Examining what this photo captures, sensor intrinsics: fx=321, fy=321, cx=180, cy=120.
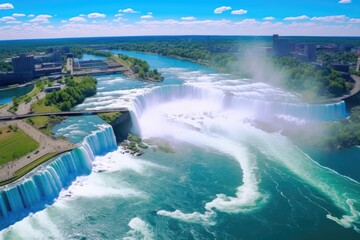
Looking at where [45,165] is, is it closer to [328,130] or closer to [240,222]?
[240,222]

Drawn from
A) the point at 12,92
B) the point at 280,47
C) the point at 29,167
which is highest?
the point at 280,47

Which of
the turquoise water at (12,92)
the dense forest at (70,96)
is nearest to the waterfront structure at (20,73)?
the turquoise water at (12,92)

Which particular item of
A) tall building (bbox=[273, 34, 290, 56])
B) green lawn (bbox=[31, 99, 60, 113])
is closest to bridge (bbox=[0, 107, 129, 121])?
green lawn (bbox=[31, 99, 60, 113])

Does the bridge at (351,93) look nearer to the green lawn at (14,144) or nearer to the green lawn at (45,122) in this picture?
the green lawn at (45,122)

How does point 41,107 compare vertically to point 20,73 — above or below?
below

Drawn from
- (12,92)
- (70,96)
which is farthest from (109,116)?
(12,92)

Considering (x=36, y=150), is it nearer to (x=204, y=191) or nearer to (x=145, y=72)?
(x=204, y=191)

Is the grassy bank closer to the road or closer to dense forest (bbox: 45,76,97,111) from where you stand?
the road
